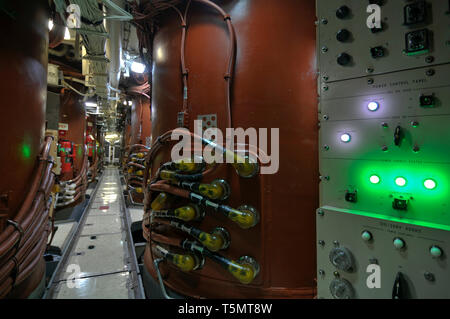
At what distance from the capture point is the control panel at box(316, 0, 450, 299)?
999 mm

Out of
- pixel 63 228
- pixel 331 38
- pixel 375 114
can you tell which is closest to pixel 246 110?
pixel 331 38

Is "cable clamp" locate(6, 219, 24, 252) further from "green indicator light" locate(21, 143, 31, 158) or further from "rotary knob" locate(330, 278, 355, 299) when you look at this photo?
"rotary knob" locate(330, 278, 355, 299)

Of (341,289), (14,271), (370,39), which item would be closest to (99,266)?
(14,271)

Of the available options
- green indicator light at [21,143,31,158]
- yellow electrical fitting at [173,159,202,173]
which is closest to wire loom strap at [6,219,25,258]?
green indicator light at [21,143,31,158]

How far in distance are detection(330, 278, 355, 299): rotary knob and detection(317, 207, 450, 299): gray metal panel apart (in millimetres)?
21

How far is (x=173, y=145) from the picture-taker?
2557mm

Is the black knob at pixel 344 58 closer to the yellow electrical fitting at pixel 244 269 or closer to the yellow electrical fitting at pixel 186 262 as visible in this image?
the yellow electrical fitting at pixel 244 269

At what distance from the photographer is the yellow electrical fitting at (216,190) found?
2.01 metres

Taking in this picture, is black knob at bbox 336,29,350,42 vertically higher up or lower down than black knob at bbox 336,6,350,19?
lower down

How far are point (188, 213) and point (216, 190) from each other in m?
0.44

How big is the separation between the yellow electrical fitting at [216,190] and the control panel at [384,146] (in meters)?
0.95

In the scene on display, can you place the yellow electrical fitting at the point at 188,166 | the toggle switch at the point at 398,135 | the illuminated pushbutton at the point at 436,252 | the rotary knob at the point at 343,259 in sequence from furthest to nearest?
the yellow electrical fitting at the point at 188,166, the rotary knob at the point at 343,259, the toggle switch at the point at 398,135, the illuminated pushbutton at the point at 436,252

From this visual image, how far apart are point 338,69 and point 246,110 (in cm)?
92

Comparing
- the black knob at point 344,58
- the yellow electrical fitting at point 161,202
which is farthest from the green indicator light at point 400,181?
the yellow electrical fitting at point 161,202
